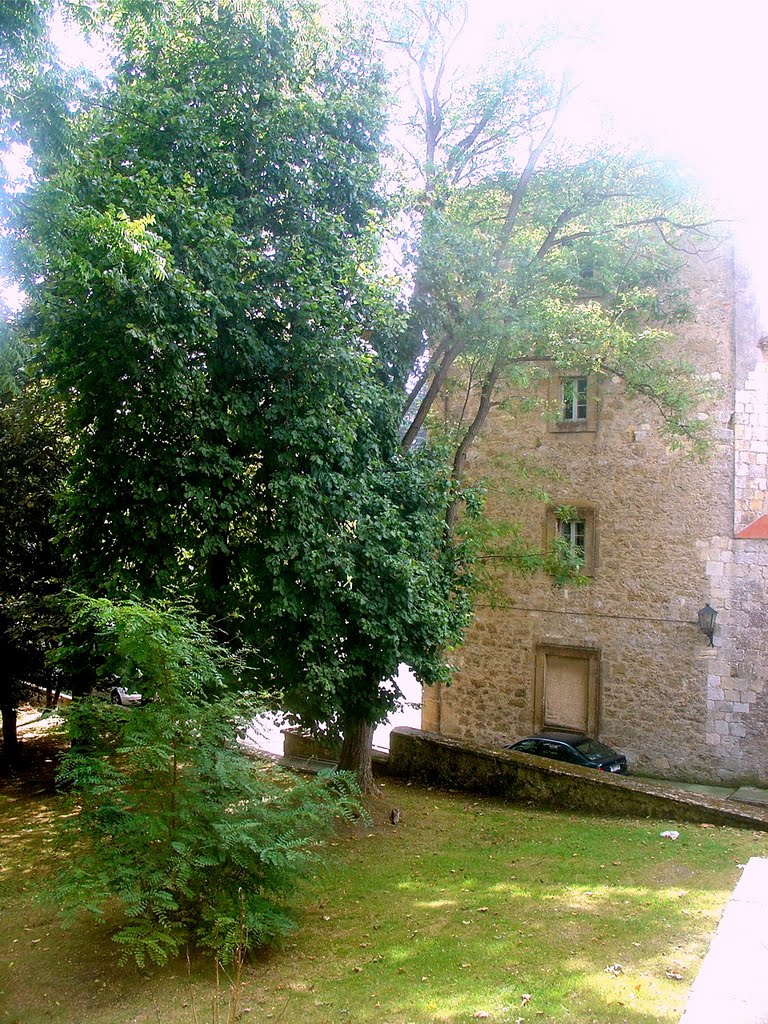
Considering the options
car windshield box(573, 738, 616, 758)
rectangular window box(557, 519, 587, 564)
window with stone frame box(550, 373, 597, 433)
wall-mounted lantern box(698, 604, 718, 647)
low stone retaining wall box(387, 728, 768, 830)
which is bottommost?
low stone retaining wall box(387, 728, 768, 830)

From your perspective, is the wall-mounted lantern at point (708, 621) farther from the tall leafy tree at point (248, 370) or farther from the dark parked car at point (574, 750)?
the tall leafy tree at point (248, 370)

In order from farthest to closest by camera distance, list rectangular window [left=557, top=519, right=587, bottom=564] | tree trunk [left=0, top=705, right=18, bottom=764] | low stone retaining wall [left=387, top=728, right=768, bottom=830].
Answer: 1. rectangular window [left=557, top=519, right=587, bottom=564]
2. tree trunk [left=0, top=705, right=18, bottom=764]
3. low stone retaining wall [left=387, top=728, right=768, bottom=830]

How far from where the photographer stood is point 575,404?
60.7 ft

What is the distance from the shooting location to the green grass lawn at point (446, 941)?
581 cm

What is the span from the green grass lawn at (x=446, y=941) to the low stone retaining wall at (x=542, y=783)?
3.08ft

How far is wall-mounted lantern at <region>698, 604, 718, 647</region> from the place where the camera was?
1677 cm

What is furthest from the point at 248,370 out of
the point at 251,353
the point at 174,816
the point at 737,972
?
the point at 737,972

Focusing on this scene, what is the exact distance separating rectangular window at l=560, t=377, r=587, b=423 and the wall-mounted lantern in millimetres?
4650

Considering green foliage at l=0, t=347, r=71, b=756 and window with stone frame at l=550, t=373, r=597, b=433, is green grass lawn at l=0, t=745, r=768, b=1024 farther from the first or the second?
window with stone frame at l=550, t=373, r=597, b=433

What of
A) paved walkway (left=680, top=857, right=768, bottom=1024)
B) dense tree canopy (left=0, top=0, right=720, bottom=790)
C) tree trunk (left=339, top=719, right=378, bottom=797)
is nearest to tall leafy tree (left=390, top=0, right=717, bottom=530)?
dense tree canopy (left=0, top=0, right=720, bottom=790)

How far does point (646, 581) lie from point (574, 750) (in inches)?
151

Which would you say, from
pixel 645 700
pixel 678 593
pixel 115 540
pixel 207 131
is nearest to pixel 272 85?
pixel 207 131

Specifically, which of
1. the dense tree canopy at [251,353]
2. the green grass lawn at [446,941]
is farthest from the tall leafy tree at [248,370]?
the green grass lawn at [446,941]

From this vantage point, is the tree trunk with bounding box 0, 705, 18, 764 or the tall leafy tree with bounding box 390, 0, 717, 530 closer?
the tall leafy tree with bounding box 390, 0, 717, 530
